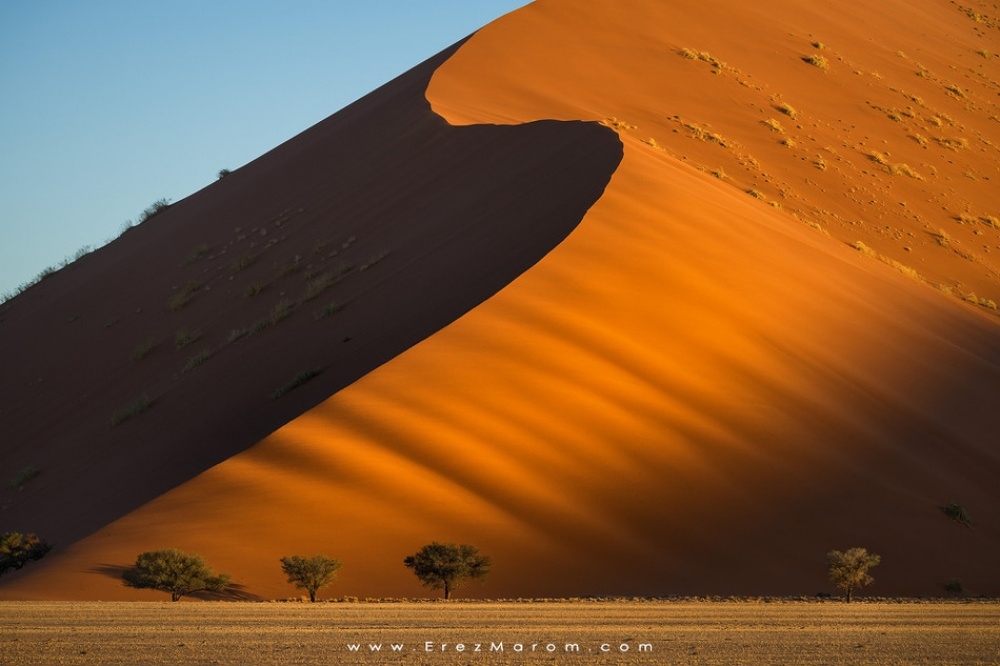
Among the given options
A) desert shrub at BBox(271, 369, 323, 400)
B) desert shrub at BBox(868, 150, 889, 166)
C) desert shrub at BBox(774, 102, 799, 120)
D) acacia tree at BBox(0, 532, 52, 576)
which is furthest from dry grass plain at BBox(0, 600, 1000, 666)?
desert shrub at BBox(774, 102, 799, 120)

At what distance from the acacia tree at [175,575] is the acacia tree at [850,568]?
5.97 meters

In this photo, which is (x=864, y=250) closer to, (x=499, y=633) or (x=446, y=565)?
(x=446, y=565)

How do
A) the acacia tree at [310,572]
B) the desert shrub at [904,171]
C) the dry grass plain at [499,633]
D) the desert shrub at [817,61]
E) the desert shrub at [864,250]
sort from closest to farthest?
the dry grass plain at [499,633] → the acacia tree at [310,572] → the desert shrub at [864,250] → the desert shrub at [904,171] → the desert shrub at [817,61]

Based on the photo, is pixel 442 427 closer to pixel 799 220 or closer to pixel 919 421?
pixel 919 421

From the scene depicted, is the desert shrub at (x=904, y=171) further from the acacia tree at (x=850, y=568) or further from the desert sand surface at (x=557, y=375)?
the acacia tree at (x=850, y=568)

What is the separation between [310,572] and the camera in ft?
38.8

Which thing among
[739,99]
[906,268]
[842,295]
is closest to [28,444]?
[842,295]

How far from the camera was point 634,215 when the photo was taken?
62.8ft

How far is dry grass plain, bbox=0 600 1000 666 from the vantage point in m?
8.38

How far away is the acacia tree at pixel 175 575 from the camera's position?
11703mm

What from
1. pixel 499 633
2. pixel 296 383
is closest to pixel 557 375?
pixel 296 383

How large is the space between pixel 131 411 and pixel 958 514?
1163 centimetres

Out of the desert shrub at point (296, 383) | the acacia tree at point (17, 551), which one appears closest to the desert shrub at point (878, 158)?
the desert shrub at point (296, 383)

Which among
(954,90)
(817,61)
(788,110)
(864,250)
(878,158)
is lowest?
(864,250)
